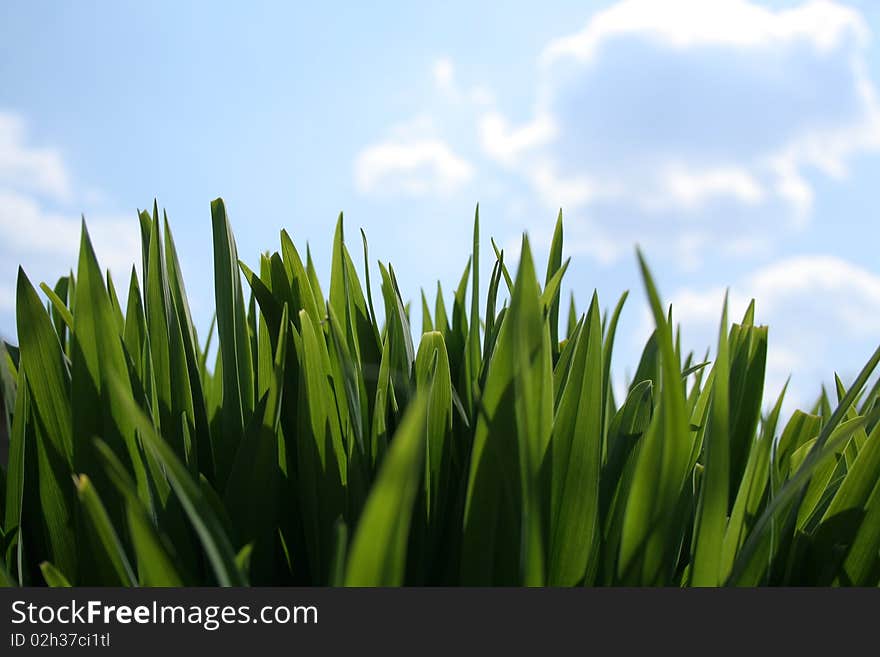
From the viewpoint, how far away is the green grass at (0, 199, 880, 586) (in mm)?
322

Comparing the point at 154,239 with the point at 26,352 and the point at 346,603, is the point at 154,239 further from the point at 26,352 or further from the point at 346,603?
the point at 346,603

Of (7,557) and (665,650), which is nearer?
(665,650)

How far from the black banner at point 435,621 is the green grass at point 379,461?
2 centimetres

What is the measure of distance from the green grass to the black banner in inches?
0.6

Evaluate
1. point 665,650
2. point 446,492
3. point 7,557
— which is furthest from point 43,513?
point 665,650

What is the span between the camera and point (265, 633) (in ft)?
1.07

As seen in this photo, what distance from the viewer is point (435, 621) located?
1.07ft

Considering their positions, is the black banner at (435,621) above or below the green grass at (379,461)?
below

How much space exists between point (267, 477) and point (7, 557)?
19 centimetres

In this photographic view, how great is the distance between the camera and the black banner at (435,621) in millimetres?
324

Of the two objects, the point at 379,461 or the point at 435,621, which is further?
the point at 379,461

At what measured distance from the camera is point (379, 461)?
1.53 feet

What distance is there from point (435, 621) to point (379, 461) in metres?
0.15

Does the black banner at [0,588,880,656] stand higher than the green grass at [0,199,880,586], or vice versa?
the green grass at [0,199,880,586]
